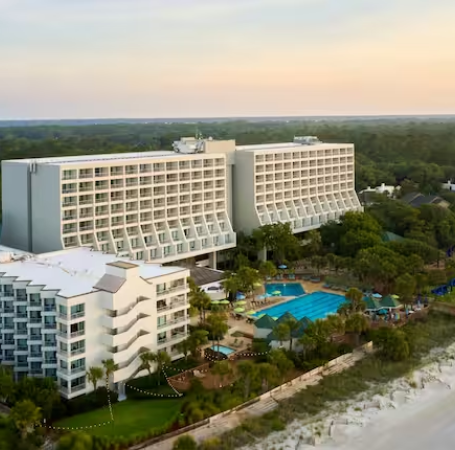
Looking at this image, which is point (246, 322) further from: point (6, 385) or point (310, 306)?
point (6, 385)

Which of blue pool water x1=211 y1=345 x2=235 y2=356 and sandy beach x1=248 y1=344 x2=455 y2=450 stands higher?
blue pool water x1=211 y1=345 x2=235 y2=356

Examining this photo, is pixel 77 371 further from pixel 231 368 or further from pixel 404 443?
pixel 404 443

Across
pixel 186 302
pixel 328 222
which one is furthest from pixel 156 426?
pixel 328 222

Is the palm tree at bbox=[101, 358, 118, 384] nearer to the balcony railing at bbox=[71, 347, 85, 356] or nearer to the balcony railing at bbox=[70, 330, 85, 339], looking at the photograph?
the balcony railing at bbox=[71, 347, 85, 356]

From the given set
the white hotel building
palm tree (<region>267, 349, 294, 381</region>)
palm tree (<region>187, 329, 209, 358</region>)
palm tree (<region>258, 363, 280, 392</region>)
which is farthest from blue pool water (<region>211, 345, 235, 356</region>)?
palm tree (<region>258, 363, 280, 392</region>)

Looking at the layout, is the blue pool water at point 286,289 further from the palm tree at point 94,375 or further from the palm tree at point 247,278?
the palm tree at point 94,375

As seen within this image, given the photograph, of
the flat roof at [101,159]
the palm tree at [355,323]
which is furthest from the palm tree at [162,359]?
the flat roof at [101,159]
